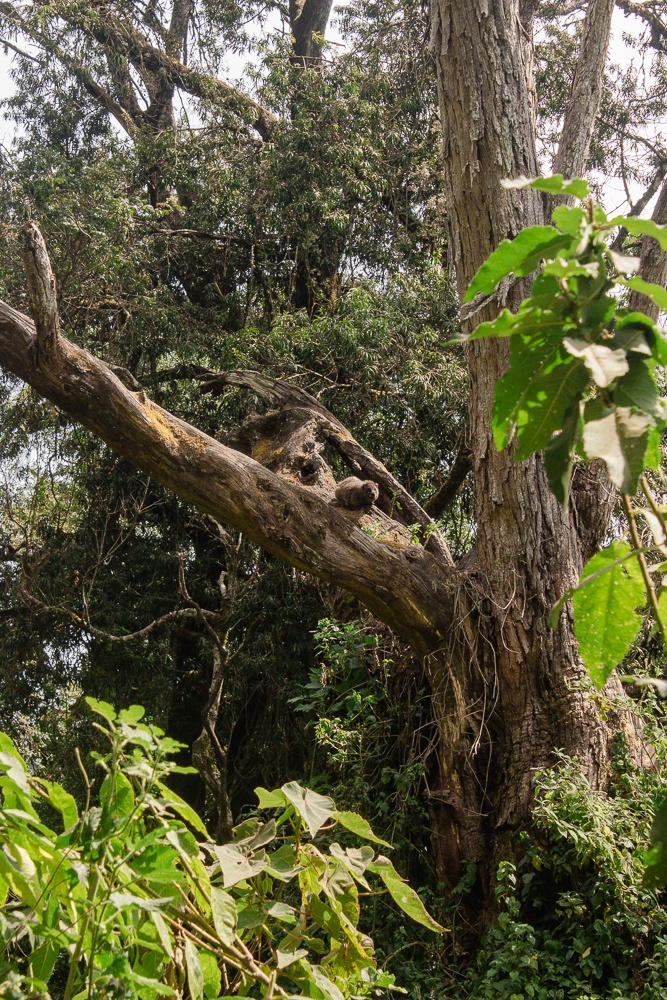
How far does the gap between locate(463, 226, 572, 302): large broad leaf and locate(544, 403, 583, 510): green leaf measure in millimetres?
155

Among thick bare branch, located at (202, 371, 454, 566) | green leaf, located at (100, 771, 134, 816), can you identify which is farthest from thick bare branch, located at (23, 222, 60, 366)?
green leaf, located at (100, 771, 134, 816)

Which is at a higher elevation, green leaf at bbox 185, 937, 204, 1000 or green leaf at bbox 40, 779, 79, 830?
green leaf at bbox 40, 779, 79, 830

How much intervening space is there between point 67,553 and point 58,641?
76 centimetres

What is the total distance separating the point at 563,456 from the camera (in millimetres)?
859

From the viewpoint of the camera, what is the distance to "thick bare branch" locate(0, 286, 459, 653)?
4.18 m

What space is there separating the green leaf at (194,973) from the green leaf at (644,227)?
1152 mm

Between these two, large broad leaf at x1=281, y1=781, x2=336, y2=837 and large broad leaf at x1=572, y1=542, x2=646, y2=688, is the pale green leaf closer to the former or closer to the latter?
large broad leaf at x1=281, y1=781, x2=336, y2=837

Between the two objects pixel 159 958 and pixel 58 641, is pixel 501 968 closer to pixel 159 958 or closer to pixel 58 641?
pixel 159 958

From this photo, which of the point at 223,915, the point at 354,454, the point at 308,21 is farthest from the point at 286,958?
the point at 308,21

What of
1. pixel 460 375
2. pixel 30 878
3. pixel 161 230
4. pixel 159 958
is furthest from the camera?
pixel 161 230

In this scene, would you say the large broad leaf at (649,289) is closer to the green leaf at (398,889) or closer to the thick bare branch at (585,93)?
the green leaf at (398,889)

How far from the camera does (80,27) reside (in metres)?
9.41

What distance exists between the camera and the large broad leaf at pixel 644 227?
0.85m

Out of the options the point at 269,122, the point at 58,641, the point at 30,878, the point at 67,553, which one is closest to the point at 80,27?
the point at 269,122
